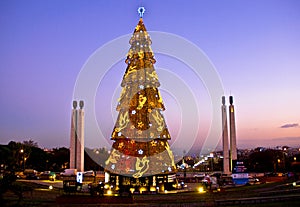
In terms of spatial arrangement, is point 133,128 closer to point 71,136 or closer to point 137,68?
point 137,68

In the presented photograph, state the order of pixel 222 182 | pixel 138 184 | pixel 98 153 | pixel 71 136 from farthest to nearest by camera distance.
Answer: pixel 98 153
pixel 71 136
pixel 222 182
pixel 138 184

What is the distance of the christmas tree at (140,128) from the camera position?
23.0 metres

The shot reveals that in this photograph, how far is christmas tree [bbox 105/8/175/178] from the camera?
75.5 ft

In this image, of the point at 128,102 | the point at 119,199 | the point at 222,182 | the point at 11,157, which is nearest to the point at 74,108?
the point at 128,102

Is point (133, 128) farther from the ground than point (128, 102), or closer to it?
closer to it

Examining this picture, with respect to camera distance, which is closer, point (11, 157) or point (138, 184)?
point (11, 157)

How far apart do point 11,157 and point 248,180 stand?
27.8 meters

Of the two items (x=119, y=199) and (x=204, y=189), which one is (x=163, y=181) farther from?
(x=119, y=199)

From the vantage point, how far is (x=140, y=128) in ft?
76.4

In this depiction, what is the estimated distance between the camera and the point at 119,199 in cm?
1623

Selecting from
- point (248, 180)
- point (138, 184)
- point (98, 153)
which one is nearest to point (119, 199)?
point (138, 184)

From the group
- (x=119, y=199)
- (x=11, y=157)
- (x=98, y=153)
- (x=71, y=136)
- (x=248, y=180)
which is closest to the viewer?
(x=11, y=157)

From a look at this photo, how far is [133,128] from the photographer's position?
23312mm

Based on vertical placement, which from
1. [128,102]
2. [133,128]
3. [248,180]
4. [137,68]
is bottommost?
[248,180]
